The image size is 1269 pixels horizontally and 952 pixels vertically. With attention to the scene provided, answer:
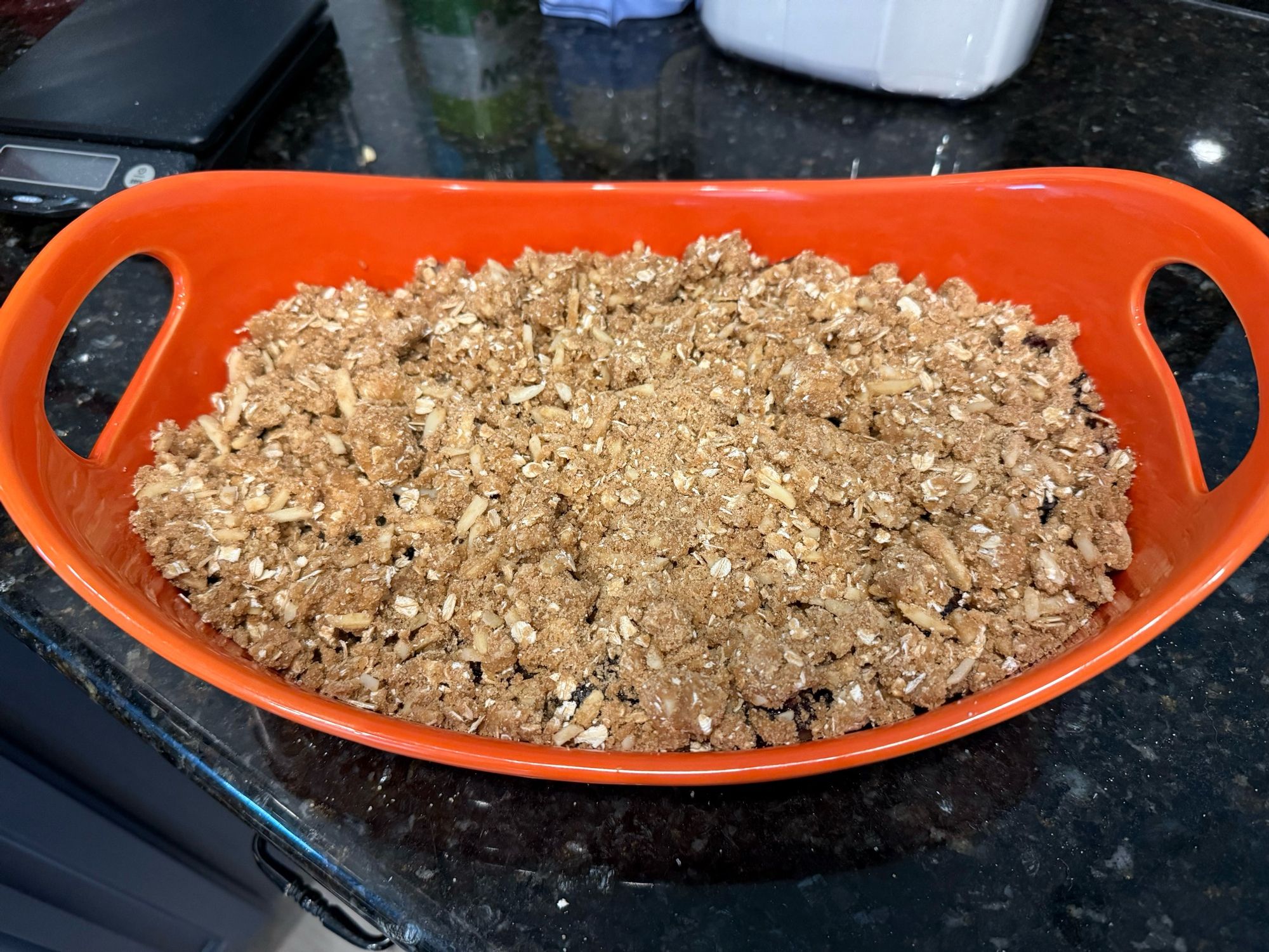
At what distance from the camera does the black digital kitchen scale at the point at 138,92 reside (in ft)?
2.72

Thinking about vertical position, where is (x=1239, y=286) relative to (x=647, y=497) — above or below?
above

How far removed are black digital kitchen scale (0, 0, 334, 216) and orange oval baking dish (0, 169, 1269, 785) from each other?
20 centimetres

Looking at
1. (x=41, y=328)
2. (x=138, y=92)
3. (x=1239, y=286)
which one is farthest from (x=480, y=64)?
(x=1239, y=286)

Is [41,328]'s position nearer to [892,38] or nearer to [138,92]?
[138,92]

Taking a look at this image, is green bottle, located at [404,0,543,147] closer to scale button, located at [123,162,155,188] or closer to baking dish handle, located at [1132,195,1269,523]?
scale button, located at [123,162,155,188]

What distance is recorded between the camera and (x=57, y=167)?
84cm

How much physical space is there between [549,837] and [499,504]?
11.0 inches

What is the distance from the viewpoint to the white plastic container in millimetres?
821

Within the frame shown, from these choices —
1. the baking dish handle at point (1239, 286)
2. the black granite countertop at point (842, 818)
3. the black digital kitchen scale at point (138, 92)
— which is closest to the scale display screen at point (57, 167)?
the black digital kitchen scale at point (138, 92)

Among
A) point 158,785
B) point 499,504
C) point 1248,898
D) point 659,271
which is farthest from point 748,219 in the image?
point 158,785

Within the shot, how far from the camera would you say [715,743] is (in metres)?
0.54

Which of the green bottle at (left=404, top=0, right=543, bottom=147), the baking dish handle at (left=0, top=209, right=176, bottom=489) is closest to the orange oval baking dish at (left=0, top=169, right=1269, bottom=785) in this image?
the baking dish handle at (left=0, top=209, right=176, bottom=489)

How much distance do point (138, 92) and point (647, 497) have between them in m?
0.77

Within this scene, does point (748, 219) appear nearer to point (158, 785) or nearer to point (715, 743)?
point (715, 743)
